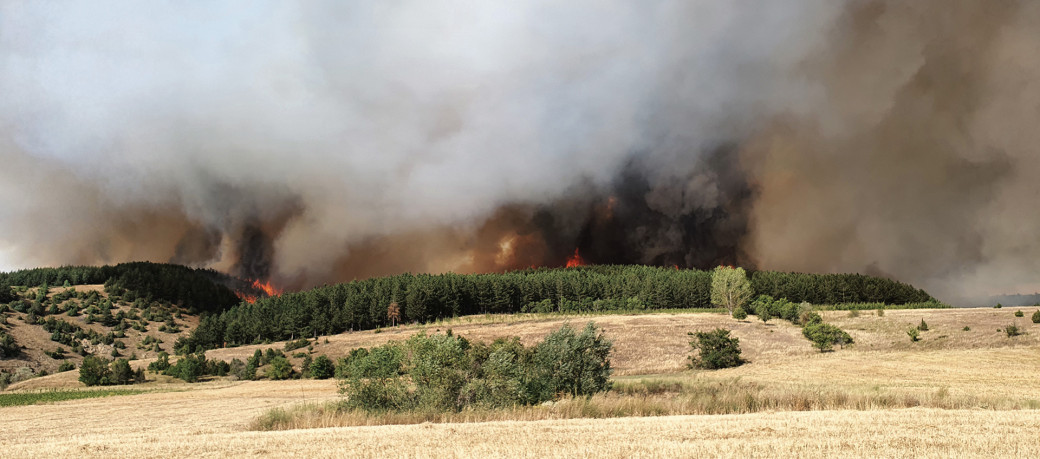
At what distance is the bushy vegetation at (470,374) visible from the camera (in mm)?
32156

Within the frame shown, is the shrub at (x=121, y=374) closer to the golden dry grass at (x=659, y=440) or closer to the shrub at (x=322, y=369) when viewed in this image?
the shrub at (x=322, y=369)

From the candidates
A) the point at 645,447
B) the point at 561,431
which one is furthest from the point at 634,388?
the point at 645,447

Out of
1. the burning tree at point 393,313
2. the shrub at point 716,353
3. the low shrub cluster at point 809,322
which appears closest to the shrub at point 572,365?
the shrub at point 716,353

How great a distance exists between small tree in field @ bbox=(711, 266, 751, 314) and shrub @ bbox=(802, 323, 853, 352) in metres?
76.0

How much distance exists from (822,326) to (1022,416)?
71.4 metres

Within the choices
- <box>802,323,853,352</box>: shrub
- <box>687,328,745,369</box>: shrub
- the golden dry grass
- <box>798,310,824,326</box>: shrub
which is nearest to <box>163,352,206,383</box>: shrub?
<box>687,328,745,369</box>: shrub

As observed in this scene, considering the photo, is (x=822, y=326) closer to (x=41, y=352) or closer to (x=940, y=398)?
(x=940, y=398)

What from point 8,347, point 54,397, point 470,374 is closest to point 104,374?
point 54,397

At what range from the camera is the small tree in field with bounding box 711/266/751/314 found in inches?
6540

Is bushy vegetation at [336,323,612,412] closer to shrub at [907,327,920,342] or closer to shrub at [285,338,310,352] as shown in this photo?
shrub at [907,327,920,342]

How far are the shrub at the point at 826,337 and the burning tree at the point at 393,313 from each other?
130730mm

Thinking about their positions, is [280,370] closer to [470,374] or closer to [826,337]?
[470,374]

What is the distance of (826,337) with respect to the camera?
83.7 meters

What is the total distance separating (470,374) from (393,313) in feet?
516
